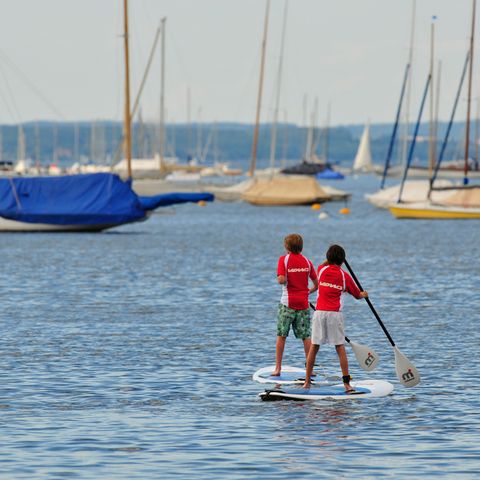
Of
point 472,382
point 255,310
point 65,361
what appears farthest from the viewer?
point 255,310

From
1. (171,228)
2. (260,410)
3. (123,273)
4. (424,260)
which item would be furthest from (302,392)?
(171,228)

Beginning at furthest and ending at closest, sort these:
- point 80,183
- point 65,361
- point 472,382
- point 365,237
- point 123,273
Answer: point 365,237 → point 80,183 → point 123,273 → point 65,361 → point 472,382

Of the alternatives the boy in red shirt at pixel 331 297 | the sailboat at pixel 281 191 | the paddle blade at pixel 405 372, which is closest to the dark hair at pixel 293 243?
the boy in red shirt at pixel 331 297

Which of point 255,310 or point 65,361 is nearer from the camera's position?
point 65,361

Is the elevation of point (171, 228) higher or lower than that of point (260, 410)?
lower

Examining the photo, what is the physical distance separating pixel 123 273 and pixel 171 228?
44003 mm

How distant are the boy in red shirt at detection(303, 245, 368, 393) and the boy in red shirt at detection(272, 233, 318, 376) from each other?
2.08 feet

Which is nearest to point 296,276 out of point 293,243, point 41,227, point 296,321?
point 293,243

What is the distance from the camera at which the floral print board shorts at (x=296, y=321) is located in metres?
20.2

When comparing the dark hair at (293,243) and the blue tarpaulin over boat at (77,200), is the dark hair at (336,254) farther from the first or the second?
the blue tarpaulin over boat at (77,200)

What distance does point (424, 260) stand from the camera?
56.8 meters

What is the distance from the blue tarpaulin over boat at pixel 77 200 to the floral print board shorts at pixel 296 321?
171ft

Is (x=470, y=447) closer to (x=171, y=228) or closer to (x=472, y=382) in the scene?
(x=472, y=382)

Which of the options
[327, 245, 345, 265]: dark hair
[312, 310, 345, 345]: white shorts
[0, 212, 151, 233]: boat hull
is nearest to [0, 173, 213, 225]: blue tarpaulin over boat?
[0, 212, 151, 233]: boat hull
